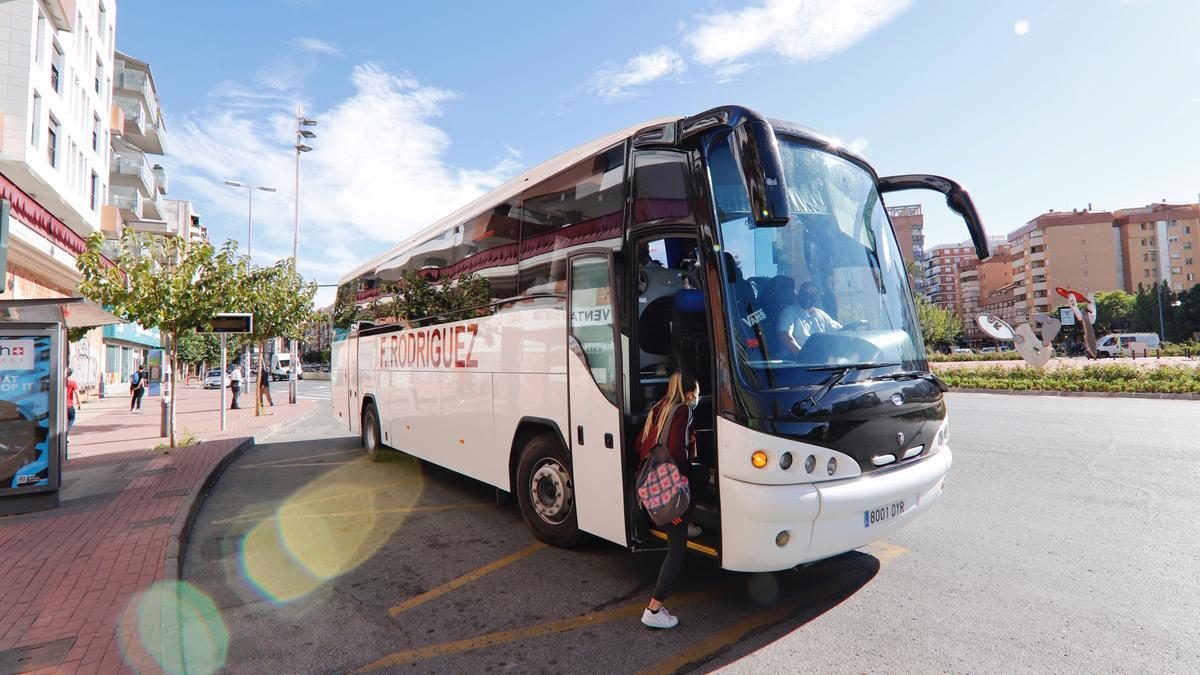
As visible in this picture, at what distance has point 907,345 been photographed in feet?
14.6

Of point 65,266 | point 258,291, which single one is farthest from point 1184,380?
point 65,266

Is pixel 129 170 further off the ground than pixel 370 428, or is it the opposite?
pixel 129 170

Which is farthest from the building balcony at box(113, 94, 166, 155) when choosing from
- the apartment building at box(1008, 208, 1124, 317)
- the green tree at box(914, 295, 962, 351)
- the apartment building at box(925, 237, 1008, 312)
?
the apartment building at box(925, 237, 1008, 312)

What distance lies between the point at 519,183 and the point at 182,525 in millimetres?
4876

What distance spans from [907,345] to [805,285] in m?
1.06

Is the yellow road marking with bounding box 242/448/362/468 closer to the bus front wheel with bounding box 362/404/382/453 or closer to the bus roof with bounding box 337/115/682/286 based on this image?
the bus front wheel with bounding box 362/404/382/453

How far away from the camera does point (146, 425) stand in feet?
55.9

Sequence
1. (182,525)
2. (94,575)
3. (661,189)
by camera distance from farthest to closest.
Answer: (182,525), (94,575), (661,189)

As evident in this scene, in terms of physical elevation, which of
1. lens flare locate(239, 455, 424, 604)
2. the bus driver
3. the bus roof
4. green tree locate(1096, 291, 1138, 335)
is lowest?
lens flare locate(239, 455, 424, 604)

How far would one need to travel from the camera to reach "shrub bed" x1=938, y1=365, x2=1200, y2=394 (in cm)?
1877

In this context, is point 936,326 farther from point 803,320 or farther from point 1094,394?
point 803,320

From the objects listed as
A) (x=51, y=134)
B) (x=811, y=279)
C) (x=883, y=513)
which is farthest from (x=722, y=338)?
(x=51, y=134)

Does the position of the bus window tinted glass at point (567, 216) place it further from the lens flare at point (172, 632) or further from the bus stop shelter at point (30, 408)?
the bus stop shelter at point (30, 408)

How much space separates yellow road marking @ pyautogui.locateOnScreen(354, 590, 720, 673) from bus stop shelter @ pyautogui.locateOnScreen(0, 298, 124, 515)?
20.8ft
